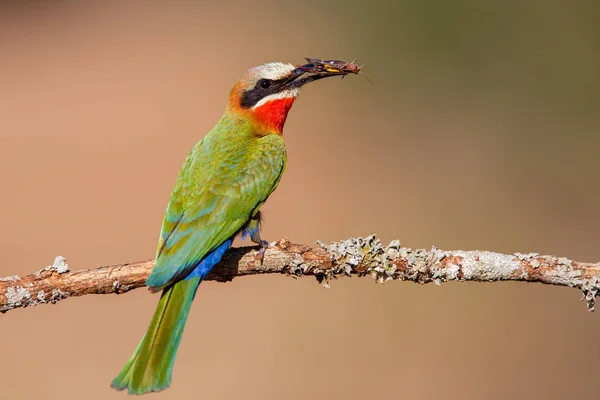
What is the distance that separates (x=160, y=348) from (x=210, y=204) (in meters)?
0.58

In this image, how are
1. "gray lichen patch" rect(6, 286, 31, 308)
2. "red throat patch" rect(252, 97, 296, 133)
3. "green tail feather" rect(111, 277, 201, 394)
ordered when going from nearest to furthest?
"gray lichen patch" rect(6, 286, 31, 308)
"green tail feather" rect(111, 277, 201, 394)
"red throat patch" rect(252, 97, 296, 133)

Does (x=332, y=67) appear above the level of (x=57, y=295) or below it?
above

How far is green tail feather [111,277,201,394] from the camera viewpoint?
9.04 ft

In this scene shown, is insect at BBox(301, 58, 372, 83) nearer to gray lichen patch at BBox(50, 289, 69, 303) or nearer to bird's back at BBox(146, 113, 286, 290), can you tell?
bird's back at BBox(146, 113, 286, 290)

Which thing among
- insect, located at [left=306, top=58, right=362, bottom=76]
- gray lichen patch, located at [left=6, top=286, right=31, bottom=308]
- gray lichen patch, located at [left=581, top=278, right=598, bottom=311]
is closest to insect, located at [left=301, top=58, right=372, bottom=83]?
insect, located at [left=306, top=58, right=362, bottom=76]

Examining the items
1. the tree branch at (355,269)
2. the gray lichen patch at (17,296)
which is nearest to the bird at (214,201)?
the tree branch at (355,269)

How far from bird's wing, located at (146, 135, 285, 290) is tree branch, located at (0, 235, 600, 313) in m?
0.12

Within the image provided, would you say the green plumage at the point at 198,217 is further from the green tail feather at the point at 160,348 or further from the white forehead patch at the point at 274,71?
the white forehead patch at the point at 274,71

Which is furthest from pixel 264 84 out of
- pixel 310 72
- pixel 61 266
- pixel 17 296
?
pixel 17 296

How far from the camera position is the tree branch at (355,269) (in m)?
2.65

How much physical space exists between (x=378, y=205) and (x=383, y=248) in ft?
12.8

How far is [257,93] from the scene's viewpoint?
3559 millimetres

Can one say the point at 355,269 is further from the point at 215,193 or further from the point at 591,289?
the point at 591,289

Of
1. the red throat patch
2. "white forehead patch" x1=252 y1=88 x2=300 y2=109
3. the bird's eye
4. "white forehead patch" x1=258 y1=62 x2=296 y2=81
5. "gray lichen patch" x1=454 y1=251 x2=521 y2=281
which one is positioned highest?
"white forehead patch" x1=258 y1=62 x2=296 y2=81
